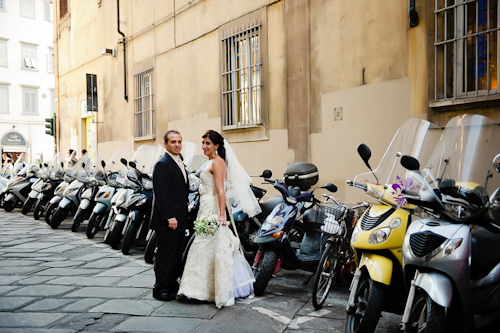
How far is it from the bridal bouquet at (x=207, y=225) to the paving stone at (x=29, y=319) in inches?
56.6

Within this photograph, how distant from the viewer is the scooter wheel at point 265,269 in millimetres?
4512

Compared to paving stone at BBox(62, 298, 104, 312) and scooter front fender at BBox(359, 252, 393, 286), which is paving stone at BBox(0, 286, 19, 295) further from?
scooter front fender at BBox(359, 252, 393, 286)

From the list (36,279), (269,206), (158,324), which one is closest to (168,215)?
(158,324)

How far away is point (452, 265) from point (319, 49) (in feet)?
17.9

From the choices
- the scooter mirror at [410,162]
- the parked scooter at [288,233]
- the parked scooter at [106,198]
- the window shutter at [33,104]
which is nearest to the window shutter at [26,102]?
the window shutter at [33,104]

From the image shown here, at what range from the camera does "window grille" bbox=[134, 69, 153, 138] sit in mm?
12578

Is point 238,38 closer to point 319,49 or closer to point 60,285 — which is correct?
point 319,49

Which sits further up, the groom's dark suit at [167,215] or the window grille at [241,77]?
the window grille at [241,77]

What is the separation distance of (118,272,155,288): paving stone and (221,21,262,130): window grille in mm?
4045

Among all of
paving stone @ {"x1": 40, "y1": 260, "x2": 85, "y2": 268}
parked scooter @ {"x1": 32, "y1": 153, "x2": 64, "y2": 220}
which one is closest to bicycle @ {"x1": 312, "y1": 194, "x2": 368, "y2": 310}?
paving stone @ {"x1": 40, "y1": 260, "x2": 85, "y2": 268}

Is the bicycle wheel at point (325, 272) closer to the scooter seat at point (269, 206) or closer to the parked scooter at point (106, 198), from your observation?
the scooter seat at point (269, 206)

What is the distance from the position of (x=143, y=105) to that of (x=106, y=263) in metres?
7.53

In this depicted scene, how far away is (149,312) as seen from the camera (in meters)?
4.12

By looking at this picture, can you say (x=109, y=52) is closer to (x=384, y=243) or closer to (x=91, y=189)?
(x=91, y=189)
